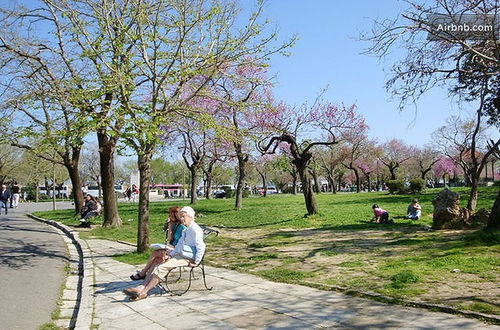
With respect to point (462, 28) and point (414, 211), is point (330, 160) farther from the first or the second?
point (462, 28)

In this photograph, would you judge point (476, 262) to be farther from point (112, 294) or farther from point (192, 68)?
point (192, 68)

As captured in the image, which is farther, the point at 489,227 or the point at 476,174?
the point at 476,174

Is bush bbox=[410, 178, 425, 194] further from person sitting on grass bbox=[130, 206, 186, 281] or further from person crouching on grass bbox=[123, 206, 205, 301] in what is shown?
person crouching on grass bbox=[123, 206, 205, 301]

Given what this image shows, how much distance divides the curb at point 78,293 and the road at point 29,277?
0.18 meters

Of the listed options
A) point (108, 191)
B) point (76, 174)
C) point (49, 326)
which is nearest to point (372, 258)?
point (49, 326)

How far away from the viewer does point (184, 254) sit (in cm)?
677

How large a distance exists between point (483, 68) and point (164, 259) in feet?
26.4

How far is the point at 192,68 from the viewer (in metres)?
10.1

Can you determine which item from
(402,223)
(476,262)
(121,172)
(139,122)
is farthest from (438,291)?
(121,172)

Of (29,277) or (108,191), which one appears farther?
(108,191)

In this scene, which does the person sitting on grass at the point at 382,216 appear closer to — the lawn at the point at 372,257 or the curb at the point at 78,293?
the lawn at the point at 372,257

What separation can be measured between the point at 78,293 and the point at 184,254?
2222 mm

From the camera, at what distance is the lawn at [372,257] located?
6.18m

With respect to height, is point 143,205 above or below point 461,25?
below
